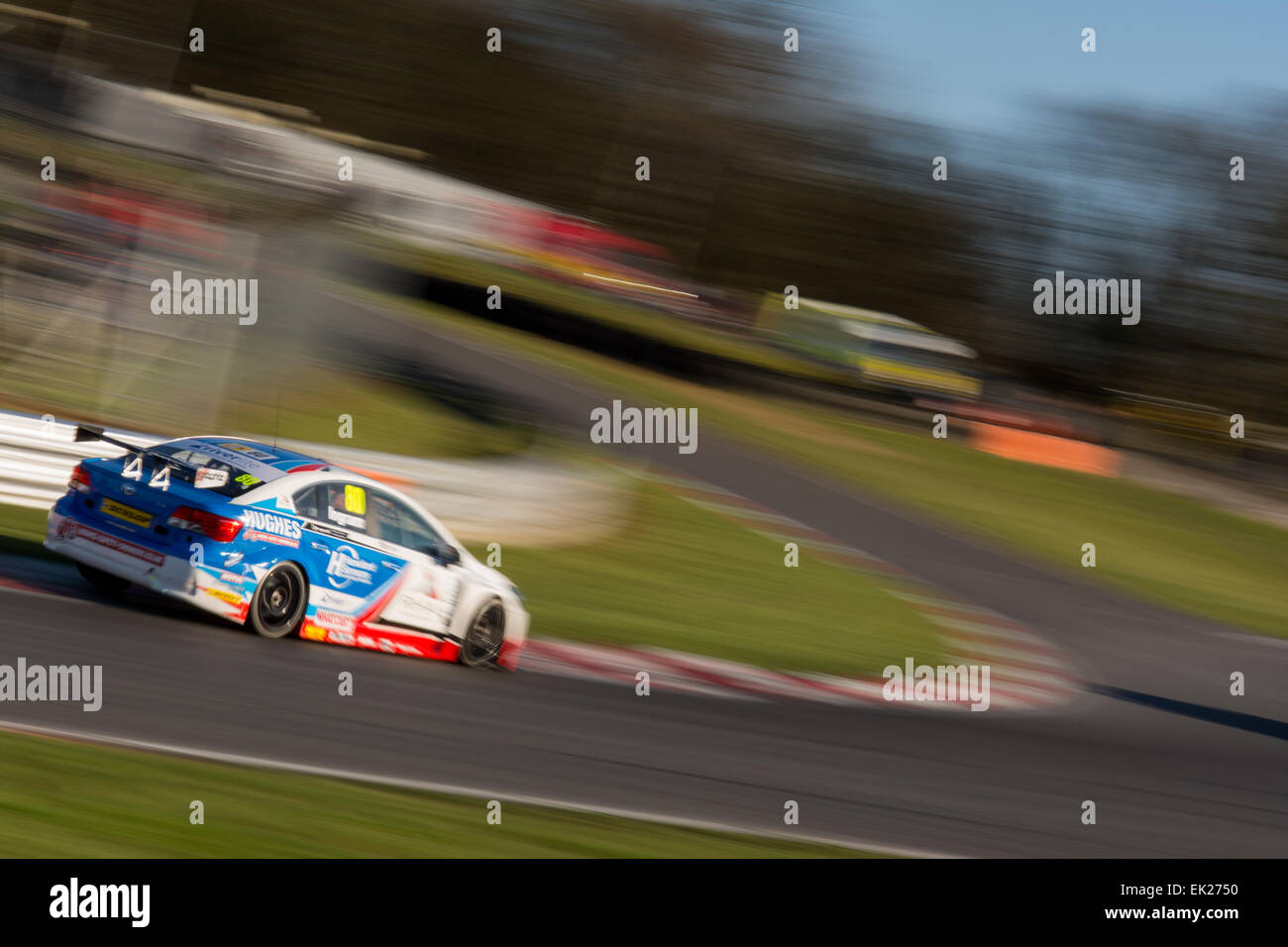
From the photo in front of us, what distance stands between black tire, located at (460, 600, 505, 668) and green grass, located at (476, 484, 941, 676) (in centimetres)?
171

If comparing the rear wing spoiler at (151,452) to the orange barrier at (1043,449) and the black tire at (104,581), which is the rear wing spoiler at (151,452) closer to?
the black tire at (104,581)

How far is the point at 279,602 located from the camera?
9281 millimetres

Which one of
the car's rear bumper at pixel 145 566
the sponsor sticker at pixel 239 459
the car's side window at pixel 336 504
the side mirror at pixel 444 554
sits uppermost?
the sponsor sticker at pixel 239 459

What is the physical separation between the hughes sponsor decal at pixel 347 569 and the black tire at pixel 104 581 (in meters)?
1.55

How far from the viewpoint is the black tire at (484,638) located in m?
10.1

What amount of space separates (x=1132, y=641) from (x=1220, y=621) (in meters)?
4.29

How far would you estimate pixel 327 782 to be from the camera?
6.55m

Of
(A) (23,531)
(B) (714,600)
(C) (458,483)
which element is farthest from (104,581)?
(B) (714,600)

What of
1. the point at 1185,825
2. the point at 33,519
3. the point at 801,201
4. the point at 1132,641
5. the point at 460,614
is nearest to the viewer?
the point at 1185,825

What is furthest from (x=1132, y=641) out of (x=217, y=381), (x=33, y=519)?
(x=33, y=519)

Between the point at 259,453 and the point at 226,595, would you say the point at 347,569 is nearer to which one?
the point at 226,595

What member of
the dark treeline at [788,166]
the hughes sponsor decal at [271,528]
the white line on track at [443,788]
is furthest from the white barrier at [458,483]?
the dark treeline at [788,166]

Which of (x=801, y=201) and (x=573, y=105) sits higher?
(x=573, y=105)
